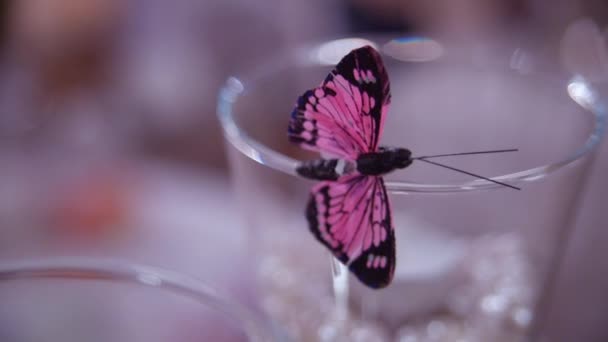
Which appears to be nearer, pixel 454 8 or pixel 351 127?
pixel 351 127

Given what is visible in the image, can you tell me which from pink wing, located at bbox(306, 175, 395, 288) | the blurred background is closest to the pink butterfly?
pink wing, located at bbox(306, 175, 395, 288)

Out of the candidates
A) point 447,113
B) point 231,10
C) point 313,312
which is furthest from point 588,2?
point 313,312

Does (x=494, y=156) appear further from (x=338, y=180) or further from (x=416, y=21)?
(x=416, y=21)

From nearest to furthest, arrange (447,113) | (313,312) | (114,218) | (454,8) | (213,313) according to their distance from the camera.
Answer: (213,313), (313,312), (447,113), (114,218), (454,8)

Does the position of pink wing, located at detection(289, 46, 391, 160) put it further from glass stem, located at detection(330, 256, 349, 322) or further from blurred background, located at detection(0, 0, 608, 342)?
blurred background, located at detection(0, 0, 608, 342)

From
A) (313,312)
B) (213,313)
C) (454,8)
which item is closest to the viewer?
(213,313)
